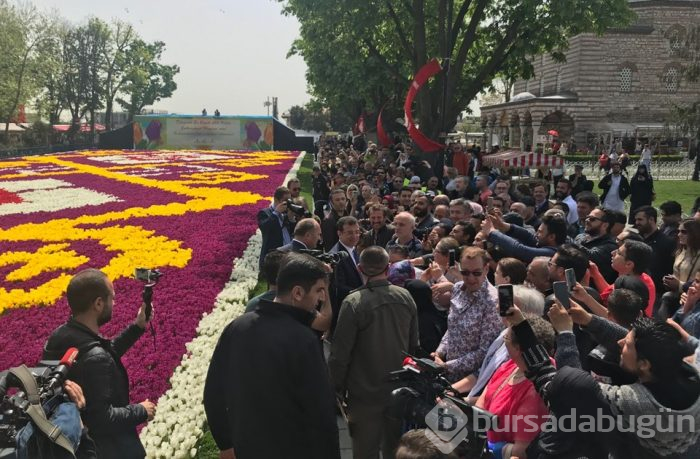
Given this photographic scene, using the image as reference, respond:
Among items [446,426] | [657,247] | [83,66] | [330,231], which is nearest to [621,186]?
[657,247]

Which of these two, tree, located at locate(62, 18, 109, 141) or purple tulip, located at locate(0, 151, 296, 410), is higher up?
tree, located at locate(62, 18, 109, 141)

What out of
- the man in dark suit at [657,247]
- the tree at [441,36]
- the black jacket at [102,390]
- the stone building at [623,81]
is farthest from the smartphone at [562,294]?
the stone building at [623,81]

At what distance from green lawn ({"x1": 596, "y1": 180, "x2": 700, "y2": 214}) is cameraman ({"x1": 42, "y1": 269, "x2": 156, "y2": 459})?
17.2m

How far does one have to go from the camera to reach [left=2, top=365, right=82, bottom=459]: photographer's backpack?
2430 millimetres

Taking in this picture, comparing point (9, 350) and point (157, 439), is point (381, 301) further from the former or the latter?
point (9, 350)

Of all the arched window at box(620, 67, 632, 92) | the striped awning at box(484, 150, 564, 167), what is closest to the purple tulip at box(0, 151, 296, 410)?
the striped awning at box(484, 150, 564, 167)

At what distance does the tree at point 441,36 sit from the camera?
59.3 ft

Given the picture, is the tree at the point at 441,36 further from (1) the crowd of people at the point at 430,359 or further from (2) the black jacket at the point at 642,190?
(1) the crowd of people at the point at 430,359

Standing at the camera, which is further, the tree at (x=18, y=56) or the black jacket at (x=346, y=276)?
the tree at (x=18, y=56)

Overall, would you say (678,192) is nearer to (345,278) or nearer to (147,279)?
(345,278)

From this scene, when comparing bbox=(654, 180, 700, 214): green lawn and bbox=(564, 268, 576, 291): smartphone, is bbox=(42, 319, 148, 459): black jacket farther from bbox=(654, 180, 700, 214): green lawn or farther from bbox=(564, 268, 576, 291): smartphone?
bbox=(654, 180, 700, 214): green lawn

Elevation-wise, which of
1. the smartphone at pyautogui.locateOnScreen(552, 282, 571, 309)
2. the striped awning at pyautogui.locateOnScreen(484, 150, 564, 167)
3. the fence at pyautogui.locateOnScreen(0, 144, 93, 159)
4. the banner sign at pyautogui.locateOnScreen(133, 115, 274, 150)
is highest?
the banner sign at pyautogui.locateOnScreen(133, 115, 274, 150)

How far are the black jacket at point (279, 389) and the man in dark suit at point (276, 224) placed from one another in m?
4.43

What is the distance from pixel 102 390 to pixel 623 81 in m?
53.2
